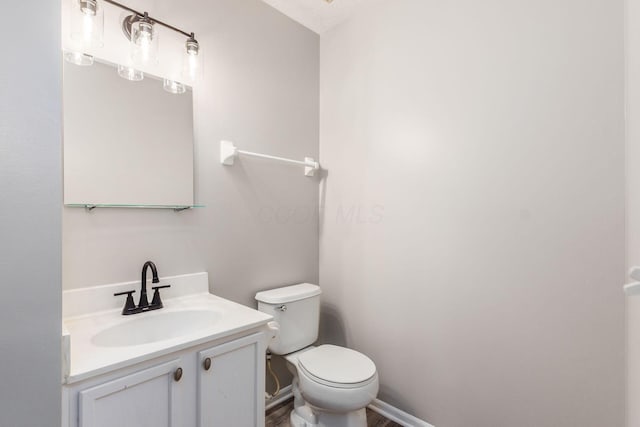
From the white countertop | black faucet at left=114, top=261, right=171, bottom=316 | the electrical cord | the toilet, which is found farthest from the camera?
the electrical cord

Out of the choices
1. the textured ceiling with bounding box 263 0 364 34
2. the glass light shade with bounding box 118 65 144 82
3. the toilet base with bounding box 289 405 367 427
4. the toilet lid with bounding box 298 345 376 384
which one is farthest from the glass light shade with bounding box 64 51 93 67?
the toilet base with bounding box 289 405 367 427

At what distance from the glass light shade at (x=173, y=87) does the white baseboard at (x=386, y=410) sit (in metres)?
1.79

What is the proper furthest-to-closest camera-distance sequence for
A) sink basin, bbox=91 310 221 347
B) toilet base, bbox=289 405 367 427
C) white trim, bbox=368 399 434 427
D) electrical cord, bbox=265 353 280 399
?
electrical cord, bbox=265 353 280 399
white trim, bbox=368 399 434 427
toilet base, bbox=289 405 367 427
sink basin, bbox=91 310 221 347

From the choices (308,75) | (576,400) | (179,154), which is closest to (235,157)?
(179,154)

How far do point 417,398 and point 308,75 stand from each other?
2145 mm

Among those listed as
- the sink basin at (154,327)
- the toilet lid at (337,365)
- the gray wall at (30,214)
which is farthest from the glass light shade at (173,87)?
the toilet lid at (337,365)

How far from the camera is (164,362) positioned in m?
0.96

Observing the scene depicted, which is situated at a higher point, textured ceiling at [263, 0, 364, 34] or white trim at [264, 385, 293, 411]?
textured ceiling at [263, 0, 364, 34]

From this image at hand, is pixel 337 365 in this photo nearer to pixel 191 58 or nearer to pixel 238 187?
pixel 238 187

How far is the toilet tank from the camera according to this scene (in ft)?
5.43

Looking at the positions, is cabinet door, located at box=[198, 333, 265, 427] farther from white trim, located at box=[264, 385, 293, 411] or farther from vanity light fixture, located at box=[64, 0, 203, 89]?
vanity light fixture, located at box=[64, 0, 203, 89]

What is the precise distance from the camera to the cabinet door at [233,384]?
1.06m

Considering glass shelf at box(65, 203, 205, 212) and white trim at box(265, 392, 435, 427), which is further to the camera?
white trim at box(265, 392, 435, 427)

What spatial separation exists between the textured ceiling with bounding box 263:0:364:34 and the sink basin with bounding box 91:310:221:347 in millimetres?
1834
